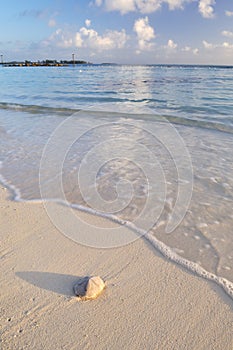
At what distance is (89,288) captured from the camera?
6.33 ft

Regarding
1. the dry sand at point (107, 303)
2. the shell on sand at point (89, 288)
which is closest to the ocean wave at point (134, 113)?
the dry sand at point (107, 303)

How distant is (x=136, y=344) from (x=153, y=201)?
2.00m

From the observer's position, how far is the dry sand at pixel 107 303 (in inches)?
64.1

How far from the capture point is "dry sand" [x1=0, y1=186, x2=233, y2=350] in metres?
1.63

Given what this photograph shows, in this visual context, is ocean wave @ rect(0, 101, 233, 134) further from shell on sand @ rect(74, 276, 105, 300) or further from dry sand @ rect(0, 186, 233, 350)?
shell on sand @ rect(74, 276, 105, 300)

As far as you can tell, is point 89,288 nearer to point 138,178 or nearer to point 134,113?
point 138,178

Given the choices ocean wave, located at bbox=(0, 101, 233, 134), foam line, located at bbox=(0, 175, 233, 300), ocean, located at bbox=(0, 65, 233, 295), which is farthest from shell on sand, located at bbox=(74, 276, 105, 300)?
ocean wave, located at bbox=(0, 101, 233, 134)

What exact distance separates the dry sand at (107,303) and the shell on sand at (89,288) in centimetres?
4

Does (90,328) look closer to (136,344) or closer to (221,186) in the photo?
(136,344)

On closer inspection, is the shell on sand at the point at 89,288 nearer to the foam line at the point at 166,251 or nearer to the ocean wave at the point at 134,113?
the foam line at the point at 166,251

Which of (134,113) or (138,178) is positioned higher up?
(134,113)

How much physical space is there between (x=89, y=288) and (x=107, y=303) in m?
0.17

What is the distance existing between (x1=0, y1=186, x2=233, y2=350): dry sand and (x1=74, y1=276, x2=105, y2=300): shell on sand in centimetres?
4

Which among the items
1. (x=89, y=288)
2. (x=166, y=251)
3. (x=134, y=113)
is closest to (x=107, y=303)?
(x=89, y=288)
